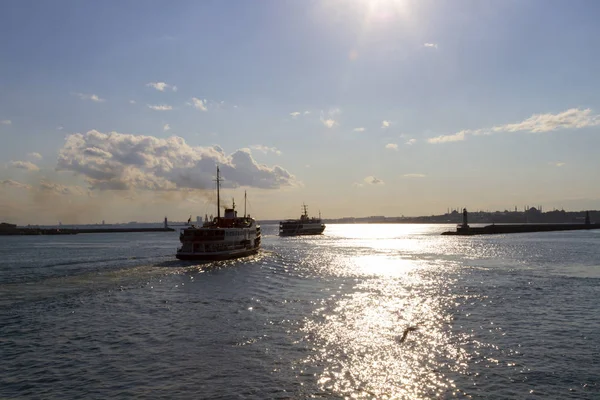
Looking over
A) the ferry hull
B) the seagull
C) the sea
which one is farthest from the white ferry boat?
the seagull

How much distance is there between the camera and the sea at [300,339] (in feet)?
59.6

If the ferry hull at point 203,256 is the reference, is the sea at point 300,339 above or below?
below

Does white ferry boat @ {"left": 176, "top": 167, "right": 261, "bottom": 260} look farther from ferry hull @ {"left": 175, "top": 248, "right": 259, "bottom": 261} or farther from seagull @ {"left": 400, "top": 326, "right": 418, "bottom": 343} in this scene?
seagull @ {"left": 400, "top": 326, "right": 418, "bottom": 343}

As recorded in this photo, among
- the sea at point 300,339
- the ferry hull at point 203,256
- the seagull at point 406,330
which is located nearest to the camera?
the sea at point 300,339

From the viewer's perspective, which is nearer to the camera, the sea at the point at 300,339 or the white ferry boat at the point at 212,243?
the sea at the point at 300,339

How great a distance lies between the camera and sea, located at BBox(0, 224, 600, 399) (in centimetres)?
1817

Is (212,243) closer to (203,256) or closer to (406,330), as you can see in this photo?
(203,256)

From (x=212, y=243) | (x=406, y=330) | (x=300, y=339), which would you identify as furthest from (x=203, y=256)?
(x=406, y=330)

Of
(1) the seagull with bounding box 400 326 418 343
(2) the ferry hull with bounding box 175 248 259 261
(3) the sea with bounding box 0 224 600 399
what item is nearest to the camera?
(3) the sea with bounding box 0 224 600 399

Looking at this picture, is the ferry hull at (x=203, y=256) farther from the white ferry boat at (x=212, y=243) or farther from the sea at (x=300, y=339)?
the sea at (x=300, y=339)

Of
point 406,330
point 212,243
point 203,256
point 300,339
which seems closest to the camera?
point 300,339

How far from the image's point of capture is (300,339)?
25.2 metres

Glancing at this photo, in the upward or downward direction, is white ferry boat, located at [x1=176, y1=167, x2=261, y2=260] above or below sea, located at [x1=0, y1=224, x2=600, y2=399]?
above

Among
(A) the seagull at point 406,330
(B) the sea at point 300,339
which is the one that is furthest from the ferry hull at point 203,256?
(A) the seagull at point 406,330
